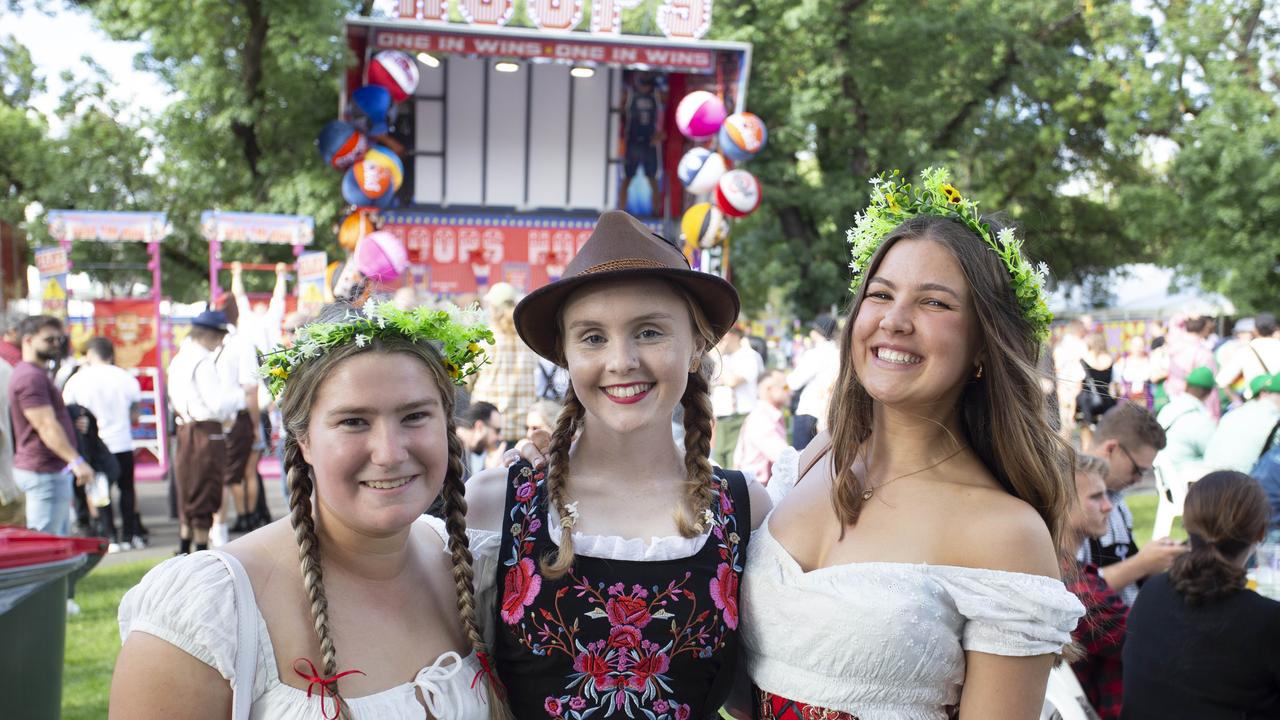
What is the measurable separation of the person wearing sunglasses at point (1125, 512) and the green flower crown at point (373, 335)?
2.31m

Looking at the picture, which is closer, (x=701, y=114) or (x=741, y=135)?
(x=741, y=135)

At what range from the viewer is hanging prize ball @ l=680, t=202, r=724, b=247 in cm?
1286

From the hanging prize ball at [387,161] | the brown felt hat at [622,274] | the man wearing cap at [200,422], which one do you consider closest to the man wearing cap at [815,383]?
the man wearing cap at [200,422]

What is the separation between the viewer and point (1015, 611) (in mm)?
1815

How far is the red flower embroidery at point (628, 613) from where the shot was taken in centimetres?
208

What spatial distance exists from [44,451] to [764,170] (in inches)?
580

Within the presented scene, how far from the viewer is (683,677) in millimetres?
2104

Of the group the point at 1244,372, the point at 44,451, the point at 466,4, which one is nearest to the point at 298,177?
the point at 466,4

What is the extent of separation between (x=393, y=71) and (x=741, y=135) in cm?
429

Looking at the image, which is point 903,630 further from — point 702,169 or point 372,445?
point 702,169

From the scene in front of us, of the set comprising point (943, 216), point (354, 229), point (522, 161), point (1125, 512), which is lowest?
point (1125, 512)

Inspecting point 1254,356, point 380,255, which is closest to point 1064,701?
point 1254,356

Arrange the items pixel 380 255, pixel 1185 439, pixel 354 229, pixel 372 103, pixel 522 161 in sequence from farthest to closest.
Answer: pixel 522 161
pixel 354 229
pixel 372 103
pixel 380 255
pixel 1185 439

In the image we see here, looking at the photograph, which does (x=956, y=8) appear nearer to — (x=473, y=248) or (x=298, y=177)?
(x=473, y=248)
